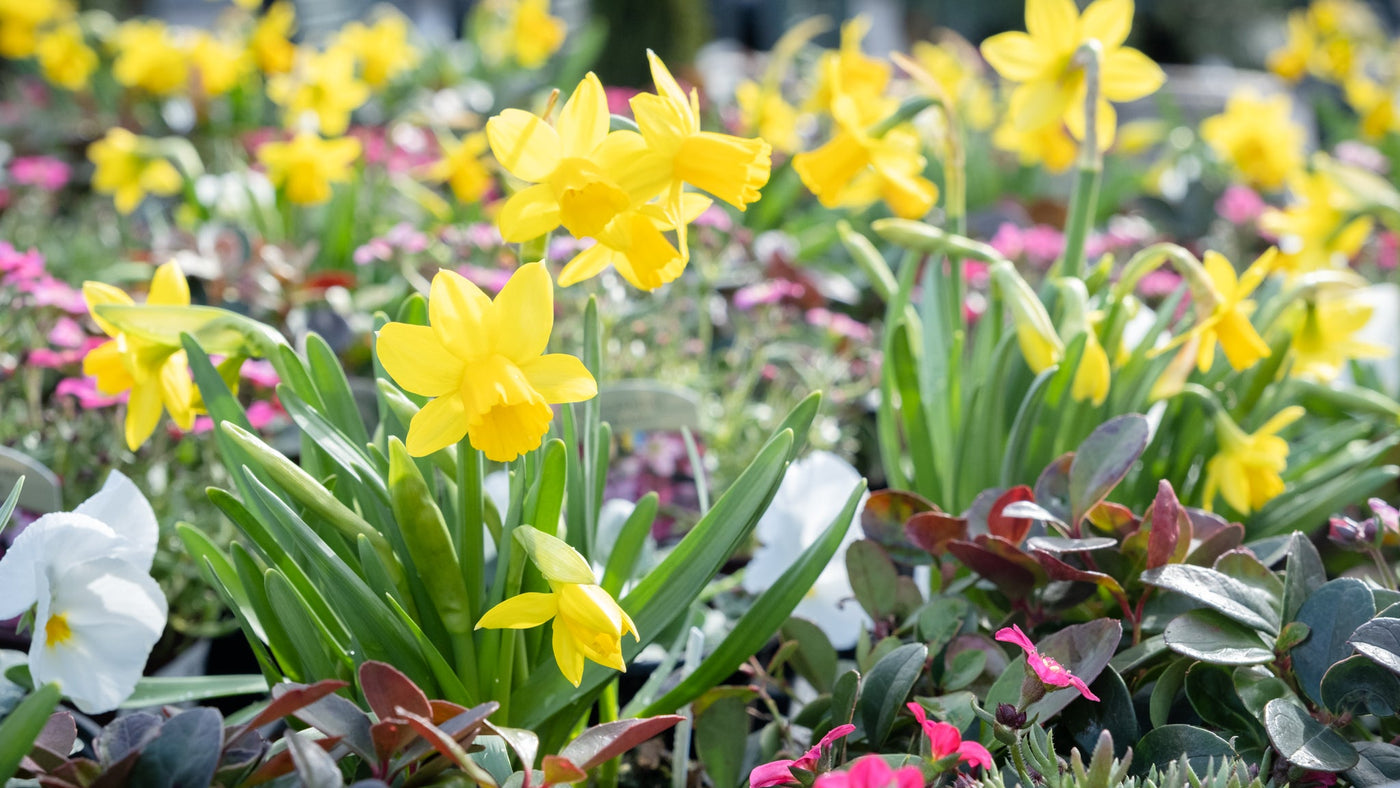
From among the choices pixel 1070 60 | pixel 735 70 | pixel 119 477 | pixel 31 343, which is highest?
pixel 1070 60

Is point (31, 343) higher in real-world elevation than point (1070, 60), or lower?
lower

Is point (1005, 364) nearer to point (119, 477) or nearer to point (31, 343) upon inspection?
point (119, 477)

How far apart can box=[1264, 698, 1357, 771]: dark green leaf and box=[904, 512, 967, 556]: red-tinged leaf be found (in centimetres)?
31

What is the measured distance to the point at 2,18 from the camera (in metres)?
3.45

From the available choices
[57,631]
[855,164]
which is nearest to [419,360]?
[57,631]

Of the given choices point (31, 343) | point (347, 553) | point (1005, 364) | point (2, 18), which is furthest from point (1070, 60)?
point (2, 18)

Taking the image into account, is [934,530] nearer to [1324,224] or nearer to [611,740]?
[611,740]

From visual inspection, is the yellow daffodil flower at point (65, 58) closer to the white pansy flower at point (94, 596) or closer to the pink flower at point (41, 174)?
the pink flower at point (41, 174)

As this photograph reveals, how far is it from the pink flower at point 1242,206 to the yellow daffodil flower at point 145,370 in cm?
240

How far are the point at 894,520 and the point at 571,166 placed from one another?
53cm

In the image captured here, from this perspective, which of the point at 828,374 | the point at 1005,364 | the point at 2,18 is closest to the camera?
the point at 1005,364

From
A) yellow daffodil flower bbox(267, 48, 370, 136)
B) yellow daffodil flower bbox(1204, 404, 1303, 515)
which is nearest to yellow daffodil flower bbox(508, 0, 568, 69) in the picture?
yellow daffodil flower bbox(267, 48, 370, 136)

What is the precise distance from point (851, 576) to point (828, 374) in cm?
64

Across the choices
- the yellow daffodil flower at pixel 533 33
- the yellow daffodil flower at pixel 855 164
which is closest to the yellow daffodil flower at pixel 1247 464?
the yellow daffodil flower at pixel 855 164
